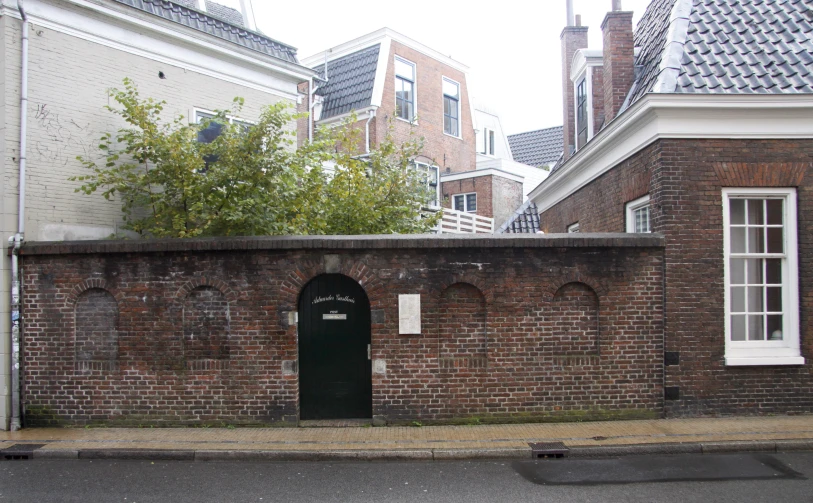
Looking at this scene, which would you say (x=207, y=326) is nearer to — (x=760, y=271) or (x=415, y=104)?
(x=760, y=271)

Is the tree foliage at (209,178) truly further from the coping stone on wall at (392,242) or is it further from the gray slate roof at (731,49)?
the gray slate roof at (731,49)

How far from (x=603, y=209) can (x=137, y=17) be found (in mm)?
9400

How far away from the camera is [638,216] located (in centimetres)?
1135

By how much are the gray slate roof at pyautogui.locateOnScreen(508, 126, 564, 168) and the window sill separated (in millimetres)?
23611

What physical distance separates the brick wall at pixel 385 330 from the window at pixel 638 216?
1525 millimetres

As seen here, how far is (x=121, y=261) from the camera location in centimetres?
967

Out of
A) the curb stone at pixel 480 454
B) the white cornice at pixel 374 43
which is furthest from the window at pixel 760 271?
the white cornice at pixel 374 43

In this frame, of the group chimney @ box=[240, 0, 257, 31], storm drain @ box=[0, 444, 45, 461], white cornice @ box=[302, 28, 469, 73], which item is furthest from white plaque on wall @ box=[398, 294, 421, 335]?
white cornice @ box=[302, 28, 469, 73]

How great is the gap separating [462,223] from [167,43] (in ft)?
41.6

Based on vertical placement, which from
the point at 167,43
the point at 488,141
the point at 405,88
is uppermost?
the point at 405,88

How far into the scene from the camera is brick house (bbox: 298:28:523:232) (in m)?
24.4

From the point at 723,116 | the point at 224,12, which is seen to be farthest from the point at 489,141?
the point at 723,116

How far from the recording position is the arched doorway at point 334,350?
31.5ft

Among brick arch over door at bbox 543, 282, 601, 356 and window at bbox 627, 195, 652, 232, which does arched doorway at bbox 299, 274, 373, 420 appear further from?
window at bbox 627, 195, 652, 232
